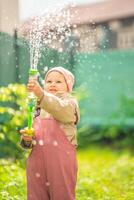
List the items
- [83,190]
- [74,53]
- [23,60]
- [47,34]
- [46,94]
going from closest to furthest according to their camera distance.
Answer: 1. [46,94]
2. [47,34]
3. [83,190]
4. [23,60]
5. [74,53]

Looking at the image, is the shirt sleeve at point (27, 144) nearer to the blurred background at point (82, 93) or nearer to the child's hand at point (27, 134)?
the child's hand at point (27, 134)

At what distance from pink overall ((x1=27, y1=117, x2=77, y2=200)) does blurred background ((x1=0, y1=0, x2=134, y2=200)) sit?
130cm

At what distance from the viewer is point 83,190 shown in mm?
7703

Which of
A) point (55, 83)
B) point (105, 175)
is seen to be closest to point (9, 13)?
point (105, 175)

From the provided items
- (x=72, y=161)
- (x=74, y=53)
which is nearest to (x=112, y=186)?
(x=74, y=53)

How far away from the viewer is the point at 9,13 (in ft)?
27.5

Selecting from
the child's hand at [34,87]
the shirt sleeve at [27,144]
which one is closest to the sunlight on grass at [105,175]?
the shirt sleeve at [27,144]

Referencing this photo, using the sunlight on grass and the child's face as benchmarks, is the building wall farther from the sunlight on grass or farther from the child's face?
the child's face

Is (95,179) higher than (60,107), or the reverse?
(60,107)

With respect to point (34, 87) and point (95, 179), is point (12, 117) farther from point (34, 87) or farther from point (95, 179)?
point (34, 87)

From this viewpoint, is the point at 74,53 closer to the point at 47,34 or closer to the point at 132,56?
the point at 47,34

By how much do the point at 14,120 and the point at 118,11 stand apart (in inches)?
423

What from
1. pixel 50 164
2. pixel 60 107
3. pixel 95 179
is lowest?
pixel 95 179

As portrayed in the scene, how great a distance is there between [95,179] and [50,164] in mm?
3504
